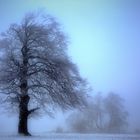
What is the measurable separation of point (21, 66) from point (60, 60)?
2.68 meters

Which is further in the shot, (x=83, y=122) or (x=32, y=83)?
(x=83, y=122)

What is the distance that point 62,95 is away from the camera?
22.5m

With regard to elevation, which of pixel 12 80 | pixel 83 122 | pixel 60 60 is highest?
pixel 60 60

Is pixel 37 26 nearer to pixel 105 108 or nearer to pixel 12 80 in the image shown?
pixel 12 80

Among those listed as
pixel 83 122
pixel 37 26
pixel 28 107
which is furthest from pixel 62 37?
pixel 83 122

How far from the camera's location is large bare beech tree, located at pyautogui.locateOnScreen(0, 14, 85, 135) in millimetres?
22125

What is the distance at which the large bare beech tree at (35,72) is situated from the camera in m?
22.1

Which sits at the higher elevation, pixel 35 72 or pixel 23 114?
pixel 35 72

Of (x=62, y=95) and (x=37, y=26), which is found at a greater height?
(x=37, y=26)

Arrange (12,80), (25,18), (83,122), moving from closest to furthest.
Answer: (12,80) → (25,18) → (83,122)

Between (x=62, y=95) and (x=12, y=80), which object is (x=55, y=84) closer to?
(x=62, y=95)

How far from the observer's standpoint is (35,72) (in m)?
22.7

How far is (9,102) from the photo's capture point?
22.4 m

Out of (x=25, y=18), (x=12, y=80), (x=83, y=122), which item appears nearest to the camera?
(x=12, y=80)
